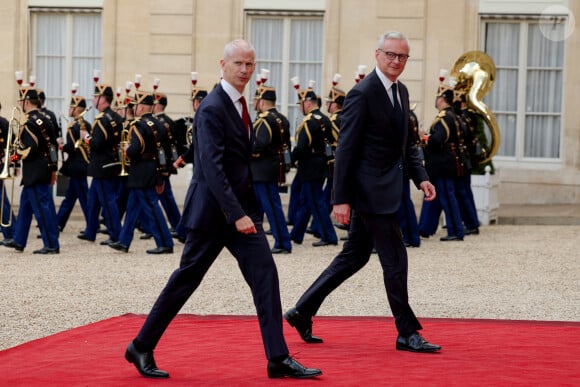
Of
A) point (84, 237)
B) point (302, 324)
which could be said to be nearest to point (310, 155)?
point (84, 237)

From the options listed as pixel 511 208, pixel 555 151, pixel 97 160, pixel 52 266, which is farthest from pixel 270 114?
pixel 555 151

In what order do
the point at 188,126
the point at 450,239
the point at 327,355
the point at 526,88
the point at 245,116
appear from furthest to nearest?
the point at 526,88, the point at 188,126, the point at 450,239, the point at 327,355, the point at 245,116

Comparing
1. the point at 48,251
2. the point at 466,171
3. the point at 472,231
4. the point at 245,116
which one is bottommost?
the point at 48,251

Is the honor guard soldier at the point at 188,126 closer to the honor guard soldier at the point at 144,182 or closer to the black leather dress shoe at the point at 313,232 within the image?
the honor guard soldier at the point at 144,182

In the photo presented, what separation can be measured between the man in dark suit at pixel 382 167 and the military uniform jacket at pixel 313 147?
6838 mm

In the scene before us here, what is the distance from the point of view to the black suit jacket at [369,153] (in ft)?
24.1

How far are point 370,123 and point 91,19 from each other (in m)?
13.4

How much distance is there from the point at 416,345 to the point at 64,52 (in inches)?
554

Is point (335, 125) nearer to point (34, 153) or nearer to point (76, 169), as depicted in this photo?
point (76, 169)

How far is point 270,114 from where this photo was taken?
13734mm

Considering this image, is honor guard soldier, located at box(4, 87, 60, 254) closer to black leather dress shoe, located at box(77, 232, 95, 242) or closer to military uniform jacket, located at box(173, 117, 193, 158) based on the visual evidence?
black leather dress shoe, located at box(77, 232, 95, 242)

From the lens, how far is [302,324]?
7.57 meters

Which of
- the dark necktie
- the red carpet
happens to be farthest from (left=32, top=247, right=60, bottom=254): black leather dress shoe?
the dark necktie

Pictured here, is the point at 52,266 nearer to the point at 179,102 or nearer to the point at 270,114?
the point at 270,114
